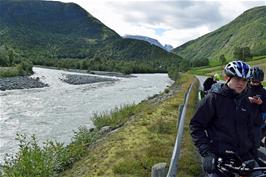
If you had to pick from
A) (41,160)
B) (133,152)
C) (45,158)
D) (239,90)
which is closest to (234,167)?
(239,90)

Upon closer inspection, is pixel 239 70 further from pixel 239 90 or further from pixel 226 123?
pixel 226 123

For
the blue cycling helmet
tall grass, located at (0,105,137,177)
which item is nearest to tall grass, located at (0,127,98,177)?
tall grass, located at (0,105,137,177)

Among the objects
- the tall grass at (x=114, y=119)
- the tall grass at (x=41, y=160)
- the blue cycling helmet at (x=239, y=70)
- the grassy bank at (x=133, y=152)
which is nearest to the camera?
the blue cycling helmet at (x=239, y=70)

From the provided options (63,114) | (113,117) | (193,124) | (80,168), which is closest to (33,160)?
(80,168)

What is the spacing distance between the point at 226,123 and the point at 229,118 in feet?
0.20

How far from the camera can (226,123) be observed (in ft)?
14.3

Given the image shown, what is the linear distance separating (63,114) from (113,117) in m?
9.28

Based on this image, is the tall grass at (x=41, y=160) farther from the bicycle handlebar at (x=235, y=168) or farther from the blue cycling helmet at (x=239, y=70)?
the blue cycling helmet at (x=239, y=70)

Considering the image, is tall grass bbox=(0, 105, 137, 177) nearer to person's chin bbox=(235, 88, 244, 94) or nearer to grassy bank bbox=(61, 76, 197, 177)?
grassy bank bbox=(61, 76, 197, 177)

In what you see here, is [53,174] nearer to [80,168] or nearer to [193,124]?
[80,168]

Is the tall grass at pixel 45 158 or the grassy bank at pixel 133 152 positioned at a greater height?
the grassy bank at pixel 133 152

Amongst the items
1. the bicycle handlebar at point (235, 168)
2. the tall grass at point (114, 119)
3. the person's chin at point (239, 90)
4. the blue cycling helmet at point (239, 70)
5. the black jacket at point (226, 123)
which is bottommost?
the tall grass at point (114, 119)

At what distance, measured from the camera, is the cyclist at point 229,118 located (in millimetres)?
4305

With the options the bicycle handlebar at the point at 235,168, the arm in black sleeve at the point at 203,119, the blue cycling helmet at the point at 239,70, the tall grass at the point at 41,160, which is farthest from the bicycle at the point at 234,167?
the tall grass at the point at 41,160
